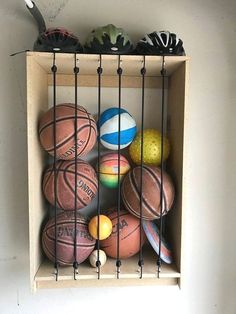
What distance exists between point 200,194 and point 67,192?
55 cm

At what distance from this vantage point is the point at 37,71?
1.04 meters

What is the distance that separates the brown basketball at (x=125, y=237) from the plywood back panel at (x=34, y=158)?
0.77 feet

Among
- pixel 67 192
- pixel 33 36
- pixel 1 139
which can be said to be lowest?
pixel 67 192

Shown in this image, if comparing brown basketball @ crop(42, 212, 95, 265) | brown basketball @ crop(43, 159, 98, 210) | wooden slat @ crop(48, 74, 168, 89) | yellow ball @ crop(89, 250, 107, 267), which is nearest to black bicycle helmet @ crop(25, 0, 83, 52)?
wooden slat @ crop(48, 74, 168, 89)

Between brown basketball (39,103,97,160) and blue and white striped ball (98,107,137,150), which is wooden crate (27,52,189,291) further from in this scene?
blue and white striped ball (98,107,137,150)

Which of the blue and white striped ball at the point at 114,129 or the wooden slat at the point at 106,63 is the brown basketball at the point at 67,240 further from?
the wooden slat at the point at 106,63

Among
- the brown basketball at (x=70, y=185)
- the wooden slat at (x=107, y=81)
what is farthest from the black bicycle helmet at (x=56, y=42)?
the brown basketball at (x=70, y=185)

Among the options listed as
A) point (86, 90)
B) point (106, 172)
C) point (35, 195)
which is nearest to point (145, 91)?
point (86, 90)

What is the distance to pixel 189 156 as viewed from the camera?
1227mm

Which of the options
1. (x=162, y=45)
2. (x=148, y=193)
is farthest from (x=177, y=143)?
(x=162, y=45)

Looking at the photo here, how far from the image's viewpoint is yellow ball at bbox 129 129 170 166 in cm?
107

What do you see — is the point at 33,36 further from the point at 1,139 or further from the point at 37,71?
the point at 1,139

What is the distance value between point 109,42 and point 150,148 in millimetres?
378

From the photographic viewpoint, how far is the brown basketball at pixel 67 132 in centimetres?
98
